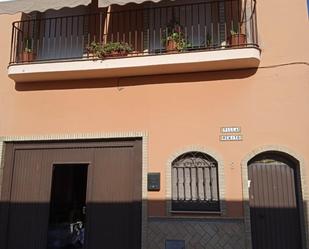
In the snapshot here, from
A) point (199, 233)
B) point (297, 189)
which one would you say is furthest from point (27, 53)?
point (297, 189)

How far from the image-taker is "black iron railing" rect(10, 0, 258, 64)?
397 inches

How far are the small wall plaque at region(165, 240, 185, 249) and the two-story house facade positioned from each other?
2cm

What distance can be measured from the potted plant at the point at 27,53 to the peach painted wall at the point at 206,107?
95cm

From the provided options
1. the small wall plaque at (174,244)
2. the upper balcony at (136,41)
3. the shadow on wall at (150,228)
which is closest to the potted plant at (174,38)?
the upper balcony at (136,41)

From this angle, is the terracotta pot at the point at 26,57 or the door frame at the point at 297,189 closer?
the door frame at the point at 297,189

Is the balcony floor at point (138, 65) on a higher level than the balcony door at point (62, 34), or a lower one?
lower

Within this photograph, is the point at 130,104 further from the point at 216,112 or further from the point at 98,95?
the point at 216,112

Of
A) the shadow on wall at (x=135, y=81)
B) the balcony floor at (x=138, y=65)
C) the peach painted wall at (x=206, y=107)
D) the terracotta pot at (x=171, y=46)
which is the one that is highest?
the terracotta pot at (x=171, y=46)

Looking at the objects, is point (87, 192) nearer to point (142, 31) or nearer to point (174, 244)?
point (174, 244)

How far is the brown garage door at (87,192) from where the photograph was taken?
971cm

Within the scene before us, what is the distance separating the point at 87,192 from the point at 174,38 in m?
4.52

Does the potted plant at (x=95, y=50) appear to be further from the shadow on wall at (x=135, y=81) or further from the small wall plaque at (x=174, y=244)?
the small wall plaque at (x=174, y=244)

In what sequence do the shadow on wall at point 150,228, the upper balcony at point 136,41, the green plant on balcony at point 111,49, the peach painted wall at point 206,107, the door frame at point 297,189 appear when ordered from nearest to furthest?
the door frame at point 297,189 → the shadow on wall at point 150,228 → the peach painted wall at point 206,107 → the upper balcony at point 136,41 → the green plant on balcony at point 111,49

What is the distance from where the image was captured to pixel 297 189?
916 cm
